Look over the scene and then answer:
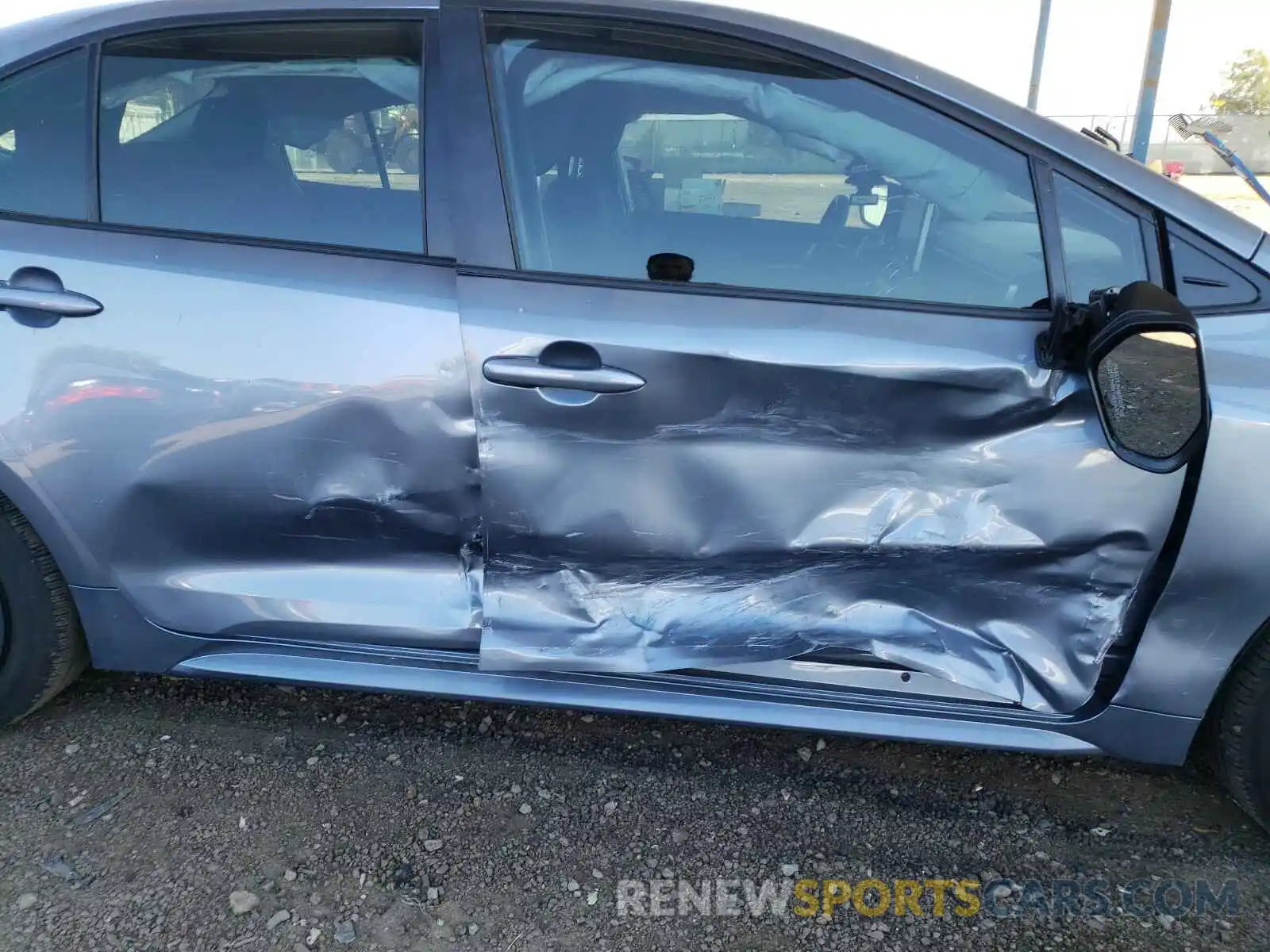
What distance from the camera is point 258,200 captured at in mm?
1992

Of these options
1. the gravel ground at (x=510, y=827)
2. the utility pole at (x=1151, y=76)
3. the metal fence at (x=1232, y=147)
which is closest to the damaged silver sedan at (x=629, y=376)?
the gravel ground at (x=510, y=827)

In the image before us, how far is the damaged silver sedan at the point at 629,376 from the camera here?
70.4 inches

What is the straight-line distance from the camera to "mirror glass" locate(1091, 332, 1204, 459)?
5.56 feet

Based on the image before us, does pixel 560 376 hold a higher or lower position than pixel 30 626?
higher

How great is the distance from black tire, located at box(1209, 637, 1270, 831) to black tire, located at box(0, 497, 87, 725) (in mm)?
2497

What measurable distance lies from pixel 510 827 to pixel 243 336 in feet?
3.91

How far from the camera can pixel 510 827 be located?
6.78 feet

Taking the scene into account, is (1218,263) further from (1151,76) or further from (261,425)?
(1151,76)

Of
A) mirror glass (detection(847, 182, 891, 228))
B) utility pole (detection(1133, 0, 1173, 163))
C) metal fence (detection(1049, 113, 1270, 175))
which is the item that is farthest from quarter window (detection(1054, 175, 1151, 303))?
metal fence (detection(1049, 113, 1270, 175))

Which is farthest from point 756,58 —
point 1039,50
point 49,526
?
point 1039,50

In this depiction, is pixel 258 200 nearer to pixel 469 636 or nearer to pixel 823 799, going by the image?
pixel 469 636

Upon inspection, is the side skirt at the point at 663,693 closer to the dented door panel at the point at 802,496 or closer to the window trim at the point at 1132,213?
the dented door panel at the point at 802,496

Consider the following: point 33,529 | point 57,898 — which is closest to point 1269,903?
point 57,898

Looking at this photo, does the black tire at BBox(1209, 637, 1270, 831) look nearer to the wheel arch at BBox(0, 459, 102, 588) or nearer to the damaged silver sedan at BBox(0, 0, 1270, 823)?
the damaged silver sedan at BBox(0, 0, 1270, 823)
